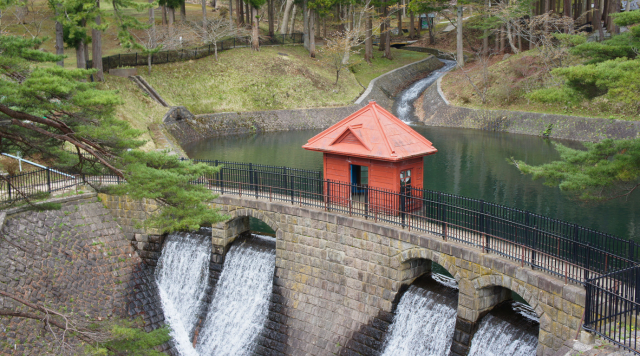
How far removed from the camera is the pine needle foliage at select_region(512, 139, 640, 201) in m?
17.3

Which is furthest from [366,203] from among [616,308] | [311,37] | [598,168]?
[311,37]

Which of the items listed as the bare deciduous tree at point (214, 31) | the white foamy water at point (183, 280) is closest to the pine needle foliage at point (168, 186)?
the white foamy water at point (183, 280)

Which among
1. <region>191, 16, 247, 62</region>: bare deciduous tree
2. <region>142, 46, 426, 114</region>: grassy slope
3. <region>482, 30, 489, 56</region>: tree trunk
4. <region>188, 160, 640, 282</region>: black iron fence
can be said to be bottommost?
<region>188, 160, 640, 282</region>: black iron fence

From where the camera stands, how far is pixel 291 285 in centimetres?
1997

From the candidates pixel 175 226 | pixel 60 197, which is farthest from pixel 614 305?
pixel 60 197

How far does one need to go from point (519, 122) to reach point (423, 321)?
34307 millimetres

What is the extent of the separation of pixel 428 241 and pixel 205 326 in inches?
371

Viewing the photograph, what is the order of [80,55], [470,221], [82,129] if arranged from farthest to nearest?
[80,55], [470,221], [82,129]

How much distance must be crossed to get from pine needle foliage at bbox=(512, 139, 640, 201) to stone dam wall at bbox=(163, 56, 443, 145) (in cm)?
3197

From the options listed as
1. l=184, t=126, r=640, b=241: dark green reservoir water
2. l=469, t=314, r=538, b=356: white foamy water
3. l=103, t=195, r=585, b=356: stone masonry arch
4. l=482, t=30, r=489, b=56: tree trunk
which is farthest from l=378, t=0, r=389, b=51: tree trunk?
l=469, t=314, r=538, b=356: white foamy water

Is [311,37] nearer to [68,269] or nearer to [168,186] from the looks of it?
[68,269]

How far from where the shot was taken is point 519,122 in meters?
47.0

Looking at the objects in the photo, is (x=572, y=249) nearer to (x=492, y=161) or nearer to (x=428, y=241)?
(x=428, y=241)

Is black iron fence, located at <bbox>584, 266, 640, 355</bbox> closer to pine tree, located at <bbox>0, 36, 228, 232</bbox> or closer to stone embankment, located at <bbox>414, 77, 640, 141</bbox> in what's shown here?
pine tree, located at <bbox>0, 36, 228, 232</bbox>
